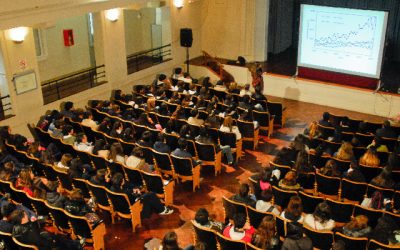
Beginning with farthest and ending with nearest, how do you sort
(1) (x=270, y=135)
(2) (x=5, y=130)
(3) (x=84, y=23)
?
(3) (x=84, y=23), (1) (x=270, y=135), (2) (x=5, y=130)

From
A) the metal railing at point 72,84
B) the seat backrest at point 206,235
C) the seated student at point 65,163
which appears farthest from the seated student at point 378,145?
the metal railing at point 72,84

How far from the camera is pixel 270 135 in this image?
11.1 m

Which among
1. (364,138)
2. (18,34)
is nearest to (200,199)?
(364,138)

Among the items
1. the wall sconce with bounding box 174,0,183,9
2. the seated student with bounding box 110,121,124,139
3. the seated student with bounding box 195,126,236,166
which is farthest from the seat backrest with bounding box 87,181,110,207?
the wall sconce with bounding box 174,0,183,9

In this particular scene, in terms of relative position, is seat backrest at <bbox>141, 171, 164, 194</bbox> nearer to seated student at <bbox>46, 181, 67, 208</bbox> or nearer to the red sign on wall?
seated student at <bbox>46, 181, 67, 208</bbox>

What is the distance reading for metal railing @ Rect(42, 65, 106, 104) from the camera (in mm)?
12148

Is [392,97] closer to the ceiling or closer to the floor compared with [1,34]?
closer to the floor

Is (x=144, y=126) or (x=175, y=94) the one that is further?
(x=175, y=94)

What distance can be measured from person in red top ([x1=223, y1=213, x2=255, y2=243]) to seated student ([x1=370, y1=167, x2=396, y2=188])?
2350mm

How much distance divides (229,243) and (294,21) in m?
12.6

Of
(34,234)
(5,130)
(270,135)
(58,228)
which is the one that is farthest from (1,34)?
(270,135)

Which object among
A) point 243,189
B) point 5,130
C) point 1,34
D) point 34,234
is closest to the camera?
point 34,234

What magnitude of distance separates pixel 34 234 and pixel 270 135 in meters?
6.33

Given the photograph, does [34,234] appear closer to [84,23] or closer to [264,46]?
[84,23]
